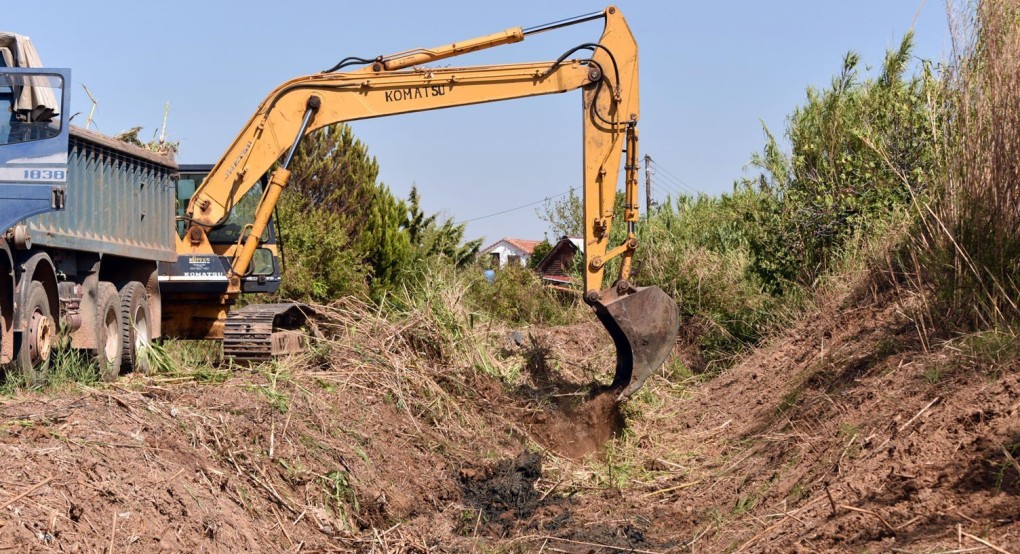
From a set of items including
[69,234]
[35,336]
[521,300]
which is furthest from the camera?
[521,300]

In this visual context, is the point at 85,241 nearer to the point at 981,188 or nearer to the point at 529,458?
the point at 529,458

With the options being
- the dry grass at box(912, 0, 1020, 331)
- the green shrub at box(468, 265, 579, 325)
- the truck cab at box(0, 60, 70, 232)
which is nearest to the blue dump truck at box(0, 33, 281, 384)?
the truck cab at box(0, 60, 70, 232)

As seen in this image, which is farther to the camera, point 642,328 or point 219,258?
point 219,258

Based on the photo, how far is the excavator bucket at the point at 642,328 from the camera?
35.4ft

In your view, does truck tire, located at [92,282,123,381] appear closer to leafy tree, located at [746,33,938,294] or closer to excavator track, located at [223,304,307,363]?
excavator track, located at [223,304,307,363]

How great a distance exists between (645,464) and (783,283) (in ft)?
19.2

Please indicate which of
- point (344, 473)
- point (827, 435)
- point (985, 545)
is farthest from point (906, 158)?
point (985, 545)

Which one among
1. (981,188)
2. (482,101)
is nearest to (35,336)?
(482,101)

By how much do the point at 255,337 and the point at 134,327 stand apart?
4.51ft

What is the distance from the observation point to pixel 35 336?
31.1 feet

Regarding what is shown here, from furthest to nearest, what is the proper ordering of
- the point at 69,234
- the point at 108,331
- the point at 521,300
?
the point at 521,300
the point at 108,331
the point at 69,234

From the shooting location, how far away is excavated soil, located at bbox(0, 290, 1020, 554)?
5301mm

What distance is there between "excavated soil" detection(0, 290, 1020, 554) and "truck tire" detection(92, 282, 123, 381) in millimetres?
1046

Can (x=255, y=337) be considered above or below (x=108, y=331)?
below
